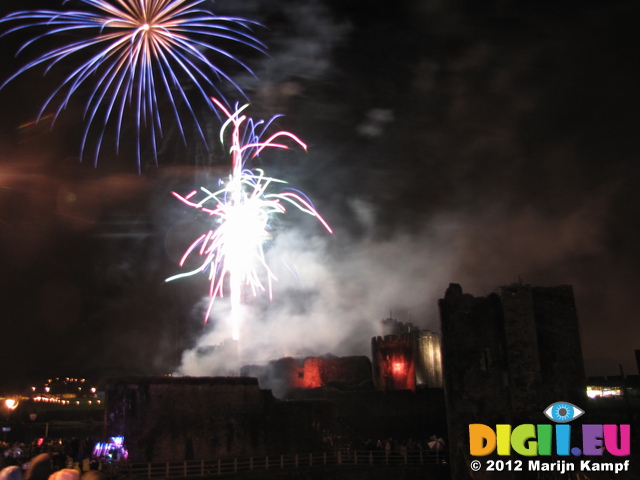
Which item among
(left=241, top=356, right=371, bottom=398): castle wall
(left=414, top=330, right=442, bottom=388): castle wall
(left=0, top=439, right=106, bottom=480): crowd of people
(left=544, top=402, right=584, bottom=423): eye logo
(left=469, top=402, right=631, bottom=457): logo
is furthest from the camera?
(left=241, top=356, right=371, bottom=398): castle wall

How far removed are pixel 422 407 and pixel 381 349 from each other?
1211 centimetres

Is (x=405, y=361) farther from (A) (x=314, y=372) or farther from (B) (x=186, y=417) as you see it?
(B) (x=186, y=417)

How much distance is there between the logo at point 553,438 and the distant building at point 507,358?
0.65m

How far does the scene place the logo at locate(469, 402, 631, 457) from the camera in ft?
61.1

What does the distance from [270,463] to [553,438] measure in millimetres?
12634

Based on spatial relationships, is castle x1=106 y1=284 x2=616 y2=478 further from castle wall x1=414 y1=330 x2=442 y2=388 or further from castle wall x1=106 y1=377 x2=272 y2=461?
castle wall x1=414 y1=330 x2=442 y2=388

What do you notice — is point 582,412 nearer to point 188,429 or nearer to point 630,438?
point 630,438

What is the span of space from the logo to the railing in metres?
3.83

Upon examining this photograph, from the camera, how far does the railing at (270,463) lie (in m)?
22.6

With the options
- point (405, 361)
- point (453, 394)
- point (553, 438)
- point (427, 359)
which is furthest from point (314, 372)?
point (553, 438)

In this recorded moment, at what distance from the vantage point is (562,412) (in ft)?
68.3

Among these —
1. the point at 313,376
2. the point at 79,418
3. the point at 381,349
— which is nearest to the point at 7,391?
the point at 79,418

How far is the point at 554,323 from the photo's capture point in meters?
22.8

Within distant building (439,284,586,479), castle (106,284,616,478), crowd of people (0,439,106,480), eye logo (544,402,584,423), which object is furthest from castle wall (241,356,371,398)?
eye logo (544,402,584,423)
